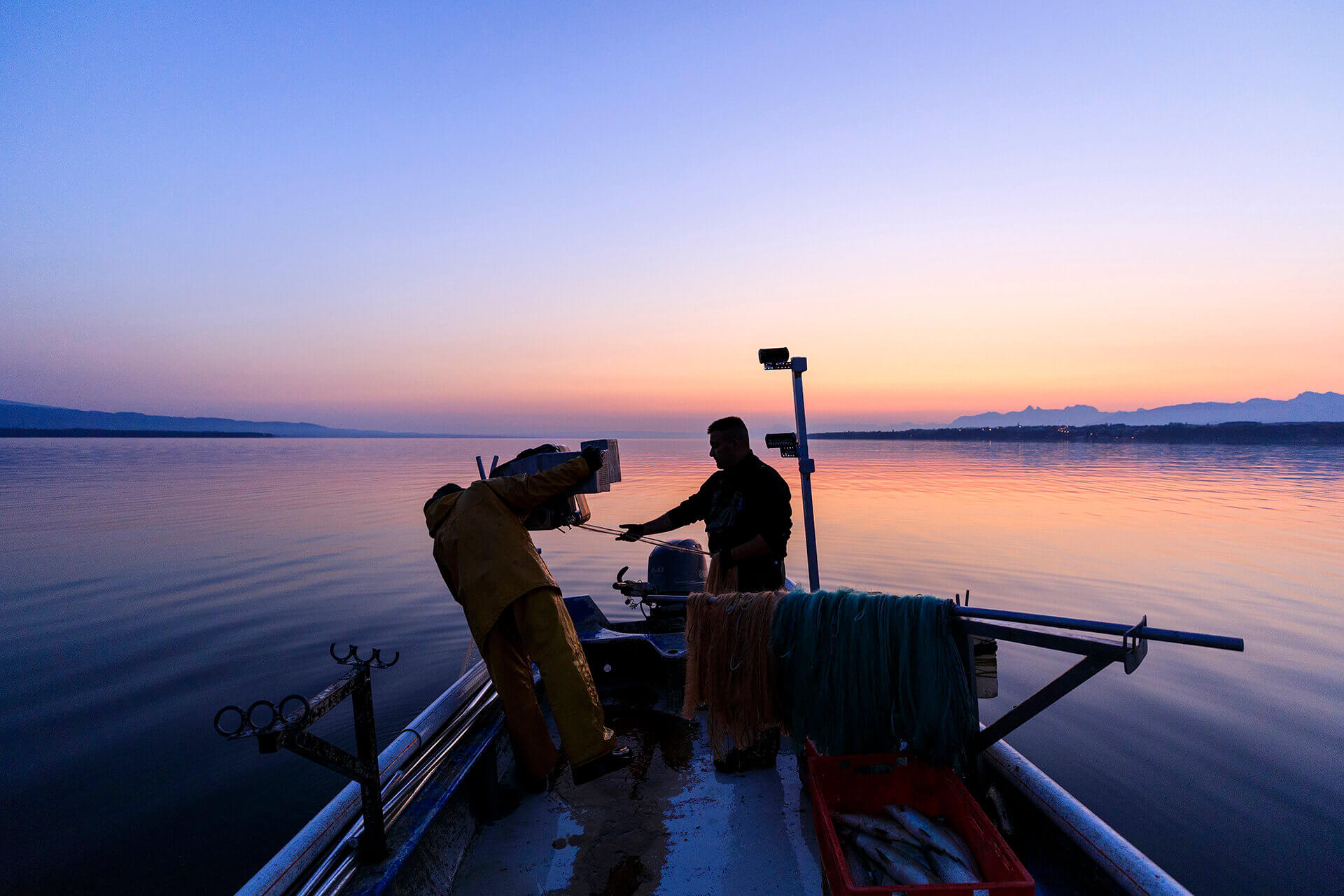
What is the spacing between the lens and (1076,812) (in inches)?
116

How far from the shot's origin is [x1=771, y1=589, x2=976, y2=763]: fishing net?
3094 millimetres

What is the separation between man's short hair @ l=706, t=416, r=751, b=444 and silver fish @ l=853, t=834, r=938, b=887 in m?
2.56

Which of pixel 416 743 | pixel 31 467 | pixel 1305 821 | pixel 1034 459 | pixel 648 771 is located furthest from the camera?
pixel 1034 459

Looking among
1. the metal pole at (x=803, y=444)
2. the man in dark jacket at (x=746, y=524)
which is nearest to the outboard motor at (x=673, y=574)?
the metal pole at (x=803, y=444)

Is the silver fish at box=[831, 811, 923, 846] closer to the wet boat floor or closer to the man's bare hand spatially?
the wet boat floor

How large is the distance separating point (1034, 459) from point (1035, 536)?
4885 cm

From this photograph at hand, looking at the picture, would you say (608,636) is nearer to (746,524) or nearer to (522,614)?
(746,524)

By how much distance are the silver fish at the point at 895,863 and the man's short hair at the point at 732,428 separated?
256 cm

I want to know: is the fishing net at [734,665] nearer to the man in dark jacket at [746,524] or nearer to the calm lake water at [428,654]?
the man in dark jacket at [746,524]

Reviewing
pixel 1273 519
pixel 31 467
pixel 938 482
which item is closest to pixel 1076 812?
pixel 1273 519

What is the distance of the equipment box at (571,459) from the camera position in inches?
144

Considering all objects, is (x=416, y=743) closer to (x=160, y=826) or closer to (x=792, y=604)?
(x=792, y=604)

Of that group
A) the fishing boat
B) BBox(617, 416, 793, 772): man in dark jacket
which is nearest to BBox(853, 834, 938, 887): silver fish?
the fishing boat

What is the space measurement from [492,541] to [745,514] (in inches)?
74.4
